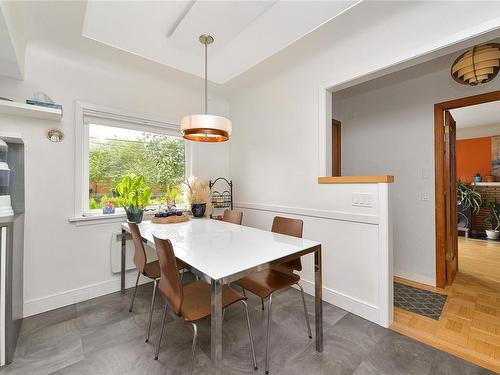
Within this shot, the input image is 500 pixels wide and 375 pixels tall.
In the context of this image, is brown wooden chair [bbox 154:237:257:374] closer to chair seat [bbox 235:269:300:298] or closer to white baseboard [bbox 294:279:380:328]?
chair seat [bbox 235:269:300:298]

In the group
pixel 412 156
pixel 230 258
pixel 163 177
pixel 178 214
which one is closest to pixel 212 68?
pixel 163 177

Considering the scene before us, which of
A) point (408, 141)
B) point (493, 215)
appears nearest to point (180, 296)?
point (408, 141)

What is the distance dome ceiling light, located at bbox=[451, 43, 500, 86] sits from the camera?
1774mm

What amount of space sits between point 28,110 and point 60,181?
667mm

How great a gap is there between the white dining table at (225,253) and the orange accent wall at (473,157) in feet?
19.9

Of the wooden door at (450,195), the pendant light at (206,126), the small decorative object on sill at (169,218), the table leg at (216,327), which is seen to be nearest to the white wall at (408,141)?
the wooden door at (450,195)

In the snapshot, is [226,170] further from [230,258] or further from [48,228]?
[230,258]

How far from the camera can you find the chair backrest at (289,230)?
188cm

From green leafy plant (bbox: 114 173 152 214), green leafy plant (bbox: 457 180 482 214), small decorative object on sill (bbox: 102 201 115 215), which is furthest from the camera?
green leafy plant (bbox: 457 180 482 214)

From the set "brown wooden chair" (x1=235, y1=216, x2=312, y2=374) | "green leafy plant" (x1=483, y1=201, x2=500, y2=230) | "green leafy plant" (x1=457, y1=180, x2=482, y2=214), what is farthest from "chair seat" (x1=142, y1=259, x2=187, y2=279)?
"green leafy plant" (x1=483, y1=201, x2=500, y2=230)

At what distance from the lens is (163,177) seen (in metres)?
3.03

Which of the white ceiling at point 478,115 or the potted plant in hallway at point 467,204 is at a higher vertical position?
the white ceiling at point 478,115

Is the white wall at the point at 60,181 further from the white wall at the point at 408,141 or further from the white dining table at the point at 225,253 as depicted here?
the white wall at the point at 408,141

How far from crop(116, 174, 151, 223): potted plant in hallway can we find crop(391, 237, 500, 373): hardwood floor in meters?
2.55
